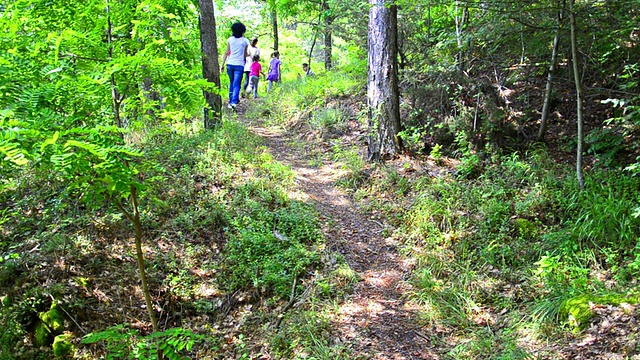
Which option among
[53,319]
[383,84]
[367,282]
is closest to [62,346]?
[53,319]

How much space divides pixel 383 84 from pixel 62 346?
20.4 ft

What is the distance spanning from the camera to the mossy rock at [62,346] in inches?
185

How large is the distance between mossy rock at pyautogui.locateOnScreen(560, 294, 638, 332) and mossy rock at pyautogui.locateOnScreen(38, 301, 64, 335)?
18.5 ft

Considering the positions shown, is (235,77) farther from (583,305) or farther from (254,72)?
(583,305)

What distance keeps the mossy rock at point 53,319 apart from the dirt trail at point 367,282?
3.34 meters

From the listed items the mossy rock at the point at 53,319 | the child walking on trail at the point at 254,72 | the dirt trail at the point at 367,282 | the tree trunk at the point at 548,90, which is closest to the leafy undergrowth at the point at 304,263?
the mossy rock at the point at 53,319

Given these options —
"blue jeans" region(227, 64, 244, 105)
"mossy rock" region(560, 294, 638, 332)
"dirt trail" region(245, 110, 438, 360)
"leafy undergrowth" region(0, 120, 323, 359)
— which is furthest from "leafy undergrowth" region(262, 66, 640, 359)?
"blue jeans" region(227, 64, 244, 105)

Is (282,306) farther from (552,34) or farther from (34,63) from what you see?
(552,34)

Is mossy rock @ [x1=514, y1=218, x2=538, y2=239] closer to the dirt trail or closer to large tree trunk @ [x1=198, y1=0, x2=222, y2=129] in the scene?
the dirt trail

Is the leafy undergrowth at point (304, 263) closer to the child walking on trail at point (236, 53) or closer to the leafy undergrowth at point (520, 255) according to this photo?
the leafy undergrowth at point (520, 255)

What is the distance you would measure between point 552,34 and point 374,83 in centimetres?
292

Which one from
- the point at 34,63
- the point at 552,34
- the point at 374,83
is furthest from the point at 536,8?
the point at 34,63

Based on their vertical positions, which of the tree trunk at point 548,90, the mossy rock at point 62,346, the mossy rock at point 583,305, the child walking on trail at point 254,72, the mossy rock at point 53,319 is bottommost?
the mossy rock at point 62,346

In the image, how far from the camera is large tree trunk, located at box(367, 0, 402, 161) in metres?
7.20
